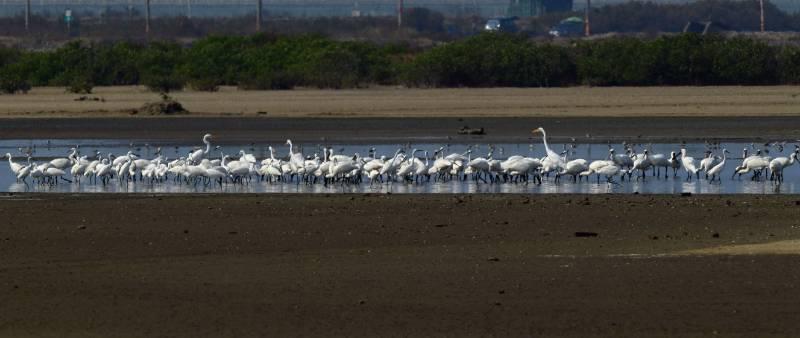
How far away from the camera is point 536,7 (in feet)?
538

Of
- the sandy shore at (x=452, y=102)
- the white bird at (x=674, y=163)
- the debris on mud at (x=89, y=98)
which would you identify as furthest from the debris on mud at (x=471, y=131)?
the debris on mud at (x=89, y=98)

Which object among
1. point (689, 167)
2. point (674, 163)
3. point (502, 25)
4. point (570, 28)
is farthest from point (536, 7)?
point (689, 167)

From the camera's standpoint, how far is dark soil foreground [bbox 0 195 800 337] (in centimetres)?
1104

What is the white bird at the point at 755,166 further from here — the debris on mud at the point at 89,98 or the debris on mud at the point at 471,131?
the debris on mud at the point at 89,98

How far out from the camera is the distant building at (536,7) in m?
163

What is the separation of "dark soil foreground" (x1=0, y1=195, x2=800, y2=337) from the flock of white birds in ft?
10.5

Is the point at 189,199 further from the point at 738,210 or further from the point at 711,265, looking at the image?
the point at 711,265

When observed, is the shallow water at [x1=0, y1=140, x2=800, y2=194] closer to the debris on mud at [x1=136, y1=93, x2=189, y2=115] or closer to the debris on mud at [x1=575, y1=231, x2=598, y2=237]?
the debris on mud at [x1=575, y1=231, x2=598, y2=237]

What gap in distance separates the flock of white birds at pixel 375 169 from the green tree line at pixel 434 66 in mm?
23581

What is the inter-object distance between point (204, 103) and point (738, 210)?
1034 inches

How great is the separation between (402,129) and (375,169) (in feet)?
38.2

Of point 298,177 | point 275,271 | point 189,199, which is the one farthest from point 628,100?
point 275,271

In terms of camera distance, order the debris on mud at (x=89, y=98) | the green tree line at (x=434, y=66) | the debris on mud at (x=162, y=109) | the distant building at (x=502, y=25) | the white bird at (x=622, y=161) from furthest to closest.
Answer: the distant building at (x=502, y=25)
the green tree line at (x=434, y=66)
the debris on mud at (x=89, y=98)
the debris on mud at (x=162, y=109)
the white bird at (x=622, y=161)

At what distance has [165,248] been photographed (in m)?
15.2
